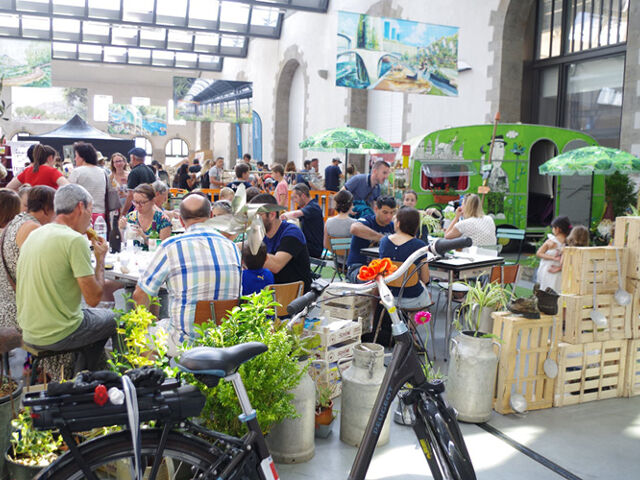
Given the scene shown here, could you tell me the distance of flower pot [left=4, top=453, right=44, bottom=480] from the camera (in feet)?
8.70

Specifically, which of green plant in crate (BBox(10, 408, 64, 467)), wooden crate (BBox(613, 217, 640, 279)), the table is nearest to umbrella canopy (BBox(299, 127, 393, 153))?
the table

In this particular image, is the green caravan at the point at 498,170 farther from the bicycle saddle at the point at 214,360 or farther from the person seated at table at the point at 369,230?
the bicycle saddle at the point at 214,360

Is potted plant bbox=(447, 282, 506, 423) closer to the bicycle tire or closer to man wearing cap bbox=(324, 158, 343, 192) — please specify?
the bicycle tire

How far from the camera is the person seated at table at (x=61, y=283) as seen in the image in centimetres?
333

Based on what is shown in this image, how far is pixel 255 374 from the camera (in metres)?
2.81

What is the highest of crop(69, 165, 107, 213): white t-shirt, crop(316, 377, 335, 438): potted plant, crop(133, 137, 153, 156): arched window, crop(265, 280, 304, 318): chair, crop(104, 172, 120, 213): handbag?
crop(133, 137, 153, 156): arched window

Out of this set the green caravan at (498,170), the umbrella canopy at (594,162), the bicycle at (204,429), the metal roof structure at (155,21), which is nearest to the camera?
the bicycle at (204,429)

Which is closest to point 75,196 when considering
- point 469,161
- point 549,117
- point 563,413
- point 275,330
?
point 275,330

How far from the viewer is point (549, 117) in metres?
12.8

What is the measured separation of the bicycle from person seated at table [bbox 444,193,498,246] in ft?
15.1

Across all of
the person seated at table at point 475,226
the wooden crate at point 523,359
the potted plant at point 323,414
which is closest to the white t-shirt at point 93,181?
the person seated at table at point 475,226

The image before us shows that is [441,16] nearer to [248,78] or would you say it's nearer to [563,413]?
[563,413]

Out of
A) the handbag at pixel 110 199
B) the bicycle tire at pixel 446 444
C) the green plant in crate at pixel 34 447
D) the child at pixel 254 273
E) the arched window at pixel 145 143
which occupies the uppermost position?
the arched window at pixel 145 143

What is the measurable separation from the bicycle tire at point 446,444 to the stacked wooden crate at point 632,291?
2.71 meters
